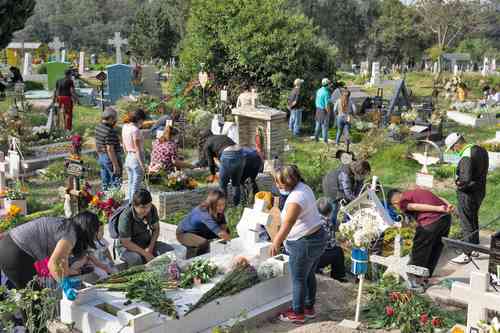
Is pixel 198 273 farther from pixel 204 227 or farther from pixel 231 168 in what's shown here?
pixel 231 168

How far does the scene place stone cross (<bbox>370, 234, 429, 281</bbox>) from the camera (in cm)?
628

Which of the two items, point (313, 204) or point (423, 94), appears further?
point (423, 94)

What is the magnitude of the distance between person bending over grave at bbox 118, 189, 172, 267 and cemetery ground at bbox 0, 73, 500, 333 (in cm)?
151

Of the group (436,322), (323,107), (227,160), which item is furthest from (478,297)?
(323,107)

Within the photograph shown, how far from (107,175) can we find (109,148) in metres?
0.59

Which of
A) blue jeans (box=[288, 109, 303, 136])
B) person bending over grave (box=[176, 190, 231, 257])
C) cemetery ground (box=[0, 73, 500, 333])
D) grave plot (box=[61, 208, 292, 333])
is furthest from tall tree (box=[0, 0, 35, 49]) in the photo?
grave plot (box=[61, 208, 292, 333])

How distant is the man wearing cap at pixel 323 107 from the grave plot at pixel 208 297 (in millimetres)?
8090

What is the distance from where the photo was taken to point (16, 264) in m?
5.12

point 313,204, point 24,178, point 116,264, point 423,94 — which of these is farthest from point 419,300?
point 423,94

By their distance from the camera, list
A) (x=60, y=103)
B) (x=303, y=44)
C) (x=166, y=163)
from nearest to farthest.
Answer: (x=166, y=163), (x=60, y=103), (x=303, y=44)

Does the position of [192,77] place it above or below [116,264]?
above

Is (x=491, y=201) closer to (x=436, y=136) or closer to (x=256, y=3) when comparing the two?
(x=436, y=136)

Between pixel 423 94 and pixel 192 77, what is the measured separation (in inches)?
474

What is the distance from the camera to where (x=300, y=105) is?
17141mm
